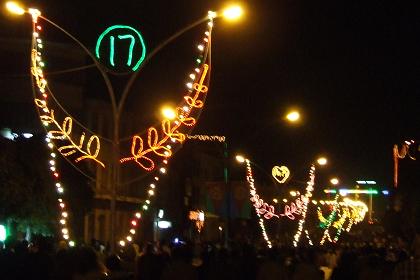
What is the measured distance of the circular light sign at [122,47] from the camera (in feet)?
61.0

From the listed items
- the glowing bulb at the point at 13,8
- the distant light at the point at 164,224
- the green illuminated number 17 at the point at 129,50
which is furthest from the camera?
→ the distant light at the point at 164,224

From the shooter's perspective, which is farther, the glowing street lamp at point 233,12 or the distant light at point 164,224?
the distant light at point 164,224

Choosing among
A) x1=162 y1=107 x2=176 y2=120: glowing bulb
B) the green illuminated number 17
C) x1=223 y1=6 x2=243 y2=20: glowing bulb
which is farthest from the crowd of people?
x1=223 y1=6 x2=243 y2=20: glowing bulb

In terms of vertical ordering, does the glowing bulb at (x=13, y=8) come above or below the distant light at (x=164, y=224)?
above

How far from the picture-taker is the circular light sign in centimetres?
1859

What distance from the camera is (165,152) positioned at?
20578 millimetres

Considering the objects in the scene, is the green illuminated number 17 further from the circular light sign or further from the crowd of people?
the crowd of people

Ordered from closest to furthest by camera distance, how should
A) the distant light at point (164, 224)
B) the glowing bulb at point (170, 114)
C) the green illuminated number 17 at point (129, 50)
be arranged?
the green illuminated number 17 at point (129, 50)
the glowing bulb at point (170, 114)
the distant light at point (164, 224)

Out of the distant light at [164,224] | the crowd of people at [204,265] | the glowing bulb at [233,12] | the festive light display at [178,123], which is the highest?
the glowing bulb at [233,12]

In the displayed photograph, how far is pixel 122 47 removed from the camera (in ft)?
63.7

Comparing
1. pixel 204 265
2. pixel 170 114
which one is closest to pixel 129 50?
pixel 204 265

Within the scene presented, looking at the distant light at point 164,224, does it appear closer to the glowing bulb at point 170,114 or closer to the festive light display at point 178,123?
the glowing bulb at point 170,114

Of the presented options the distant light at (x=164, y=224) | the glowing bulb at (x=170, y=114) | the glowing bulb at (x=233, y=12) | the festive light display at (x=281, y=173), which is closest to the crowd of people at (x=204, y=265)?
the glowing bulb at (x=170, y=114)

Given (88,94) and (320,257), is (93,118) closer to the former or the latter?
(88,94)
